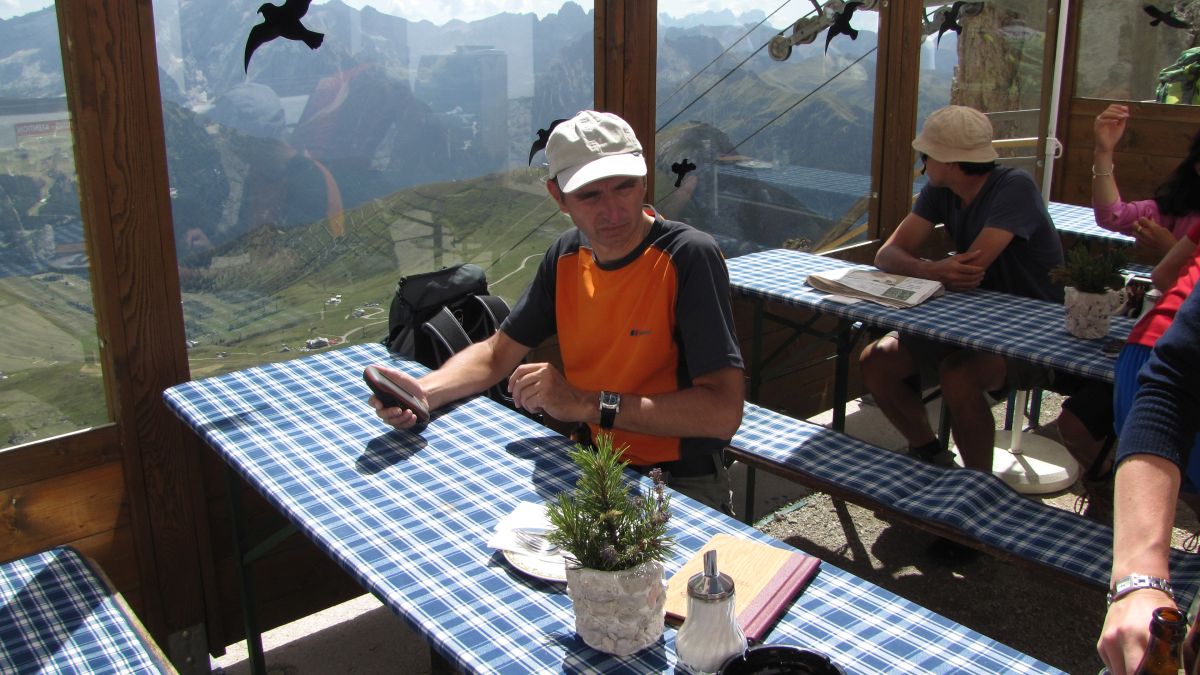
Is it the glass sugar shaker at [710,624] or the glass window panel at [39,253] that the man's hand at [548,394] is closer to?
the glass sugar shaker at [710,624]

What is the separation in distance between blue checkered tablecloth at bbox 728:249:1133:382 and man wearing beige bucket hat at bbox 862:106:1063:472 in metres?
0.14

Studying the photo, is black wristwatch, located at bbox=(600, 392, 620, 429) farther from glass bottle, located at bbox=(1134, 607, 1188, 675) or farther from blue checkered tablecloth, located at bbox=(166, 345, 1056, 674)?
glass bottle, located at bbox=(1134, 607, 1188, 675)

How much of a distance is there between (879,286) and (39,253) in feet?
8.33

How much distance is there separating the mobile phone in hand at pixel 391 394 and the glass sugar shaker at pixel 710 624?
1137 millimetres

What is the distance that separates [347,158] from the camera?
3.05m

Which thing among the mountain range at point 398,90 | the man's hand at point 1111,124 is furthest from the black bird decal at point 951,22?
the man's hand at point 1111,124

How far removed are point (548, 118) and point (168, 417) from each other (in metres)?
1.56

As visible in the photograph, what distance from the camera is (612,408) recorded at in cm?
221

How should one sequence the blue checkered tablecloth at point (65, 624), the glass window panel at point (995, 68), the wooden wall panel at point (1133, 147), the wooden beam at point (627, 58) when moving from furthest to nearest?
the wooden wall panel at point (1133, 147), the glass window panel at point (995, 68), the wooden beam at point (627, 58), the blue checkered tablecloth at point (65, 624)

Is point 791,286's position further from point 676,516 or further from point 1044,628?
point 676,516

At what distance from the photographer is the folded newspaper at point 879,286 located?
11.3 feet

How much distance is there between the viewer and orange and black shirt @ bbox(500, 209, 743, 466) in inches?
88.6

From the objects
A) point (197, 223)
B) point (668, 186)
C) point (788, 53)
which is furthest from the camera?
point (788, 53)

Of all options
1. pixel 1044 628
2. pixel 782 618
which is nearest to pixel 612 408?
pixel 782 618
